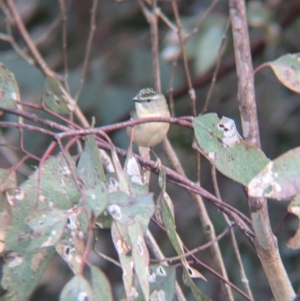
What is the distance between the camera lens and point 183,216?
145 inches

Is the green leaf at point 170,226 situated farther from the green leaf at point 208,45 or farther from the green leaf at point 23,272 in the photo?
the green leaf at point 208,45

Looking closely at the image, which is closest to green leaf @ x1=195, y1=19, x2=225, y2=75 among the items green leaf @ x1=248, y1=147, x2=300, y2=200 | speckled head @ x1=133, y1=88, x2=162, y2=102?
speckled head @ x1=133, y1=88, x2=162, y2=102

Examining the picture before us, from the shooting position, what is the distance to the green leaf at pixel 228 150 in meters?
1.30

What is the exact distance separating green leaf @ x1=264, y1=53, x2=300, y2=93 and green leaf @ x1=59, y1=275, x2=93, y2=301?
0.62 meters

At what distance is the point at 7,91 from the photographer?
4.94 ft

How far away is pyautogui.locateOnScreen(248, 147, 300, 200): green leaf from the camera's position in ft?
3.80

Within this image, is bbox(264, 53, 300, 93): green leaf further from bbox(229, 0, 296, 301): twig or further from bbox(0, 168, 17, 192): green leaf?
bbox(0, 168, 17, 192): green leaf

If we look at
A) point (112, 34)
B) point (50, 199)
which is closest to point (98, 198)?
point (50, 199)

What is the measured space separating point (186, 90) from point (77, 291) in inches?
95.6

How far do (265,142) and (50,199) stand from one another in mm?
2464

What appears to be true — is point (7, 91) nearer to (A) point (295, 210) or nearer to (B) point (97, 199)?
(B) point (97, 199)

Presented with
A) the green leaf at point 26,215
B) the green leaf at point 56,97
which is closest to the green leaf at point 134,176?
the green leaf at point 26,215

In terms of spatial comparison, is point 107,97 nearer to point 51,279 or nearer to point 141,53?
point 141,53

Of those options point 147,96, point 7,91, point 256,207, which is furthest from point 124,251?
point 147,96
